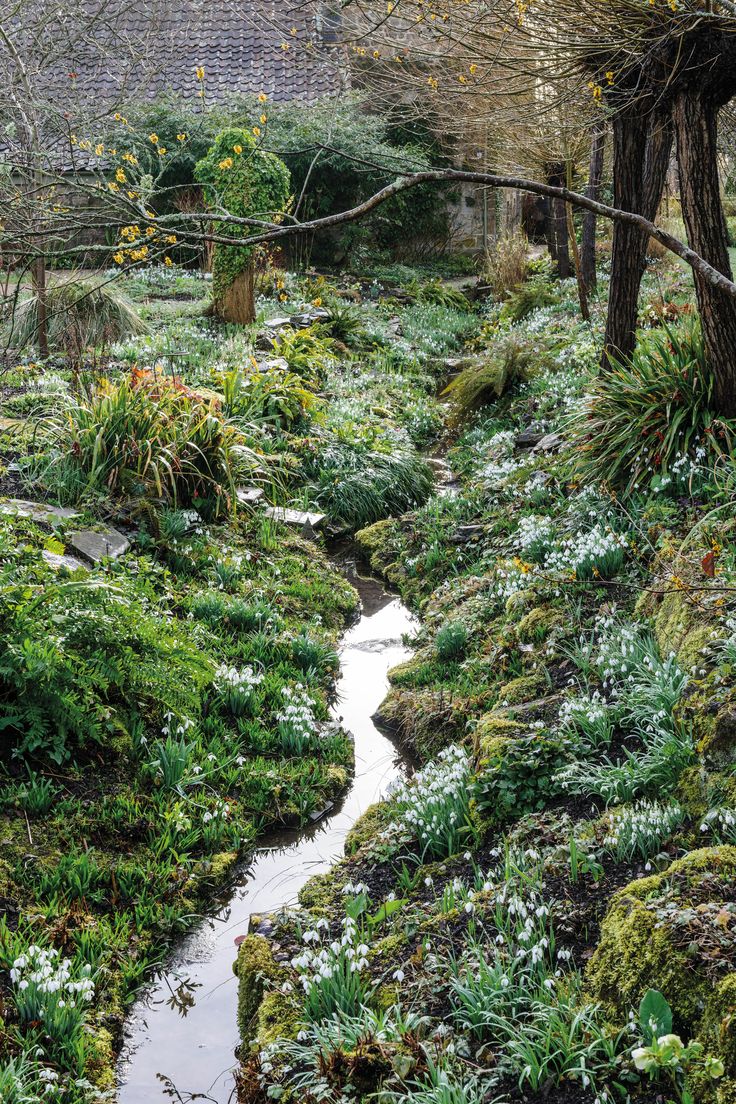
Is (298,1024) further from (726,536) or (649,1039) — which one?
(726,536)

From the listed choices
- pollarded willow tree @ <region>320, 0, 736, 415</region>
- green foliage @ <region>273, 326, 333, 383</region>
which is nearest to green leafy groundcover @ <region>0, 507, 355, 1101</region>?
pollarded willow tree @ <region>320, 0, 736, 415</region>

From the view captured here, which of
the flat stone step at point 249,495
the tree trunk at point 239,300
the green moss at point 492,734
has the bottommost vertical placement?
the flat stone step at point 249,495

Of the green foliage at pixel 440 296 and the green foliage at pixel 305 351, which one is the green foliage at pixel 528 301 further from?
the green foliage at pixel 305 351

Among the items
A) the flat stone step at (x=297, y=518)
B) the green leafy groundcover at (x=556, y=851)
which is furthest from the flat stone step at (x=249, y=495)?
the green leafy groundcover at (x=556, y=851)

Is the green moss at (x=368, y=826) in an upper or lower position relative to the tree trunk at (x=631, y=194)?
lower

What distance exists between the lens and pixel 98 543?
618 cm

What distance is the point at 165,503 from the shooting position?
23.7 feet

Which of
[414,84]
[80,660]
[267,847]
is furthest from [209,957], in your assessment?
[414,84]

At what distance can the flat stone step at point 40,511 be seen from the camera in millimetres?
6109

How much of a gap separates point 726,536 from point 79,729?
11.8ft

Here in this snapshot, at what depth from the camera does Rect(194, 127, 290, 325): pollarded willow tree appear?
12.2 m

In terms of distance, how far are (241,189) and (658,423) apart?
7866 mm

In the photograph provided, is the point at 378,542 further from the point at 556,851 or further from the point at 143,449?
the point at 556,851

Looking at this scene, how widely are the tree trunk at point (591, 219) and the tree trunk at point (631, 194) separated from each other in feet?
11.9
